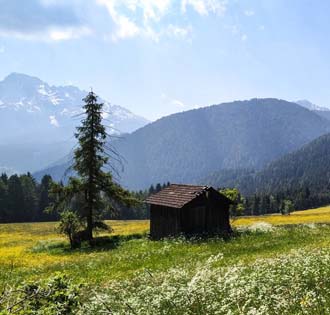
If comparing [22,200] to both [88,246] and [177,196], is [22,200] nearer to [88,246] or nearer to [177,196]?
[88,246]

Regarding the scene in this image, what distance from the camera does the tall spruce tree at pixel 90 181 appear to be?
146ft

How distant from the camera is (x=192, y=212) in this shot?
42.4 metres

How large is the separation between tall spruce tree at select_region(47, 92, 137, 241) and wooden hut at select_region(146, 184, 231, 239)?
3701 mm


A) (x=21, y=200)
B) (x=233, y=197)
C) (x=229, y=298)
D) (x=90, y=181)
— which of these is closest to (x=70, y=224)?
(x=90, y=181)

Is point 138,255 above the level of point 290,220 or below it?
below

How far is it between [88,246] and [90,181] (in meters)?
6.11

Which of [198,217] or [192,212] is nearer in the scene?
[192,212]

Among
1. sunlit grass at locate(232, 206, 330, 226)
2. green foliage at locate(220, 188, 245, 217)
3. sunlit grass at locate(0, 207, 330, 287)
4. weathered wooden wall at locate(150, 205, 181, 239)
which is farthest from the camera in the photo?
sunlit grass at locate(232, 206, 330, 226)

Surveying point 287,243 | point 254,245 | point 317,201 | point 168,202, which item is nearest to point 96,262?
point 254,245

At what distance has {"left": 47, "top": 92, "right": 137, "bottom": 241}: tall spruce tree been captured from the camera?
44.6 metres

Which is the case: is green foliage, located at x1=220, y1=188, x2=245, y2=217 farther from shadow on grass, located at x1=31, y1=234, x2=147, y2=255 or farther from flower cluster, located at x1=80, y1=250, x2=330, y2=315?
flower cluster, located at x1=80, y1=250, x2=330, y2=315

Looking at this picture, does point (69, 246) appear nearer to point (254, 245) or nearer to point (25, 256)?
point (25, 256)

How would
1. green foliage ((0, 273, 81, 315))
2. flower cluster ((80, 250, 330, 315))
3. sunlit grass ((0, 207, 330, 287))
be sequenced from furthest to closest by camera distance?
sunlit grass ((0, 207, 330, 287)), green foliage ((0, 273, 81, 315)), flower cluster ((80, 250, 330, 315))

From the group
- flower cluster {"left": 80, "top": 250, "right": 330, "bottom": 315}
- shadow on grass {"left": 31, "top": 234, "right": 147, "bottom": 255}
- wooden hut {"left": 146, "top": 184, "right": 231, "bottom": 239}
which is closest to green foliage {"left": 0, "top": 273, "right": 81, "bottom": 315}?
flower cluster {"left": 80, "top": 250, "right": 330, "bottom": 315}
